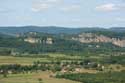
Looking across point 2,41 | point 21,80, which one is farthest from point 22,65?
point 2,41

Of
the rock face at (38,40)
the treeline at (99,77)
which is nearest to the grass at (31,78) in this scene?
the treeline at (99,77)

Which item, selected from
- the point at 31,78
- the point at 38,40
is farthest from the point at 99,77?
the point at 38,40

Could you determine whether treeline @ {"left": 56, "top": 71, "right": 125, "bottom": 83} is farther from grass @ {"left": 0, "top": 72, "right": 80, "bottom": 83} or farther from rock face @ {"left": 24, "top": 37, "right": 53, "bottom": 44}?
rock face @ {"left": 24, "top": 37, "right": 53, "bottom": 44}

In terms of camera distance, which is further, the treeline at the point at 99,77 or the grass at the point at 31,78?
the treeline at the point at 99,77

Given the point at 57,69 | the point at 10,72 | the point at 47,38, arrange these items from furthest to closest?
the point at 47,38
the point at 57,69
the point at 10,72

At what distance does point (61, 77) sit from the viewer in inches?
3150

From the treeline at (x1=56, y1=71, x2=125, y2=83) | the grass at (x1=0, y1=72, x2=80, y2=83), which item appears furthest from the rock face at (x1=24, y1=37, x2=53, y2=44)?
the treeline at (x1=56, y1=71, x2=125, y2=83)

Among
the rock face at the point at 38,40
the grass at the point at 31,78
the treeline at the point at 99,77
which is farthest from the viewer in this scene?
the rock face at the point at 38,40

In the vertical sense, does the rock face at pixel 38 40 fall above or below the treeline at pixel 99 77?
above

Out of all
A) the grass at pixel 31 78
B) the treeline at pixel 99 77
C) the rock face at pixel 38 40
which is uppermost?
the rock face at pixel 38 40

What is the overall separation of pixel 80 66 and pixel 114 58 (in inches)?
703

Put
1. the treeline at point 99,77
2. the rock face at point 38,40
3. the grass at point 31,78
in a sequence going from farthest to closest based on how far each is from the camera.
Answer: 1. the rock face at point 38,40
2. the treeline at point 99,77
3. the grass at point 31,78

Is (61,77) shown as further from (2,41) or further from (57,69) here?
(2,41)

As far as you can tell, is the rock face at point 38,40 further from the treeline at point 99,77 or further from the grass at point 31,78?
the treeline at point 99,77
